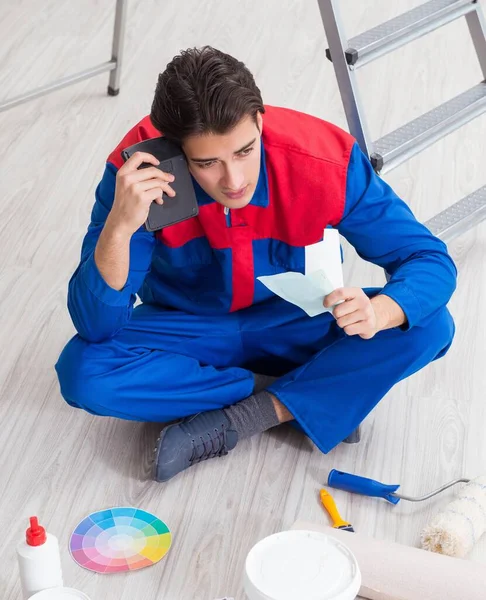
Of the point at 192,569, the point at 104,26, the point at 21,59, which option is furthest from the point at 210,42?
the point at 192,569

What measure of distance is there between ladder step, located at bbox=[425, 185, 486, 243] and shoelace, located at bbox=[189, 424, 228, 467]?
89 centimetres

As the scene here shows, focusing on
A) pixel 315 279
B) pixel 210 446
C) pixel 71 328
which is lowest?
pixel 210 446

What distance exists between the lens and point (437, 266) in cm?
214

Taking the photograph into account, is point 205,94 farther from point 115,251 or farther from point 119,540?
point 119,540

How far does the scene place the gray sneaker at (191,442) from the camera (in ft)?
7.16

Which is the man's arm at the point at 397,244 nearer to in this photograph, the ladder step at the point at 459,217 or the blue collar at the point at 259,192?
the blue collar at the point at 259,192

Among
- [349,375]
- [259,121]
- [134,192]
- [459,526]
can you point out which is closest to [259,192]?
[259,121]

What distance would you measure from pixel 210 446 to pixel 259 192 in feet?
1.84

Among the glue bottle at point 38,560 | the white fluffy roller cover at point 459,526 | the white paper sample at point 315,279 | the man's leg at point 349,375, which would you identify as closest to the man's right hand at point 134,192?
the white paper sample at point 315,279

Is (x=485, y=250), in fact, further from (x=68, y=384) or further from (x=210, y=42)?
(x=210, y=42)

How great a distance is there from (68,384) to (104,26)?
7.89ft

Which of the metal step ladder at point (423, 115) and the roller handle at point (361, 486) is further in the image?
the metal step ladder at point (423, 115)

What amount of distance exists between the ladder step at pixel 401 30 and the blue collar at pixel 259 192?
52 cm

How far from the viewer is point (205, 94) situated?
73.5 inches
